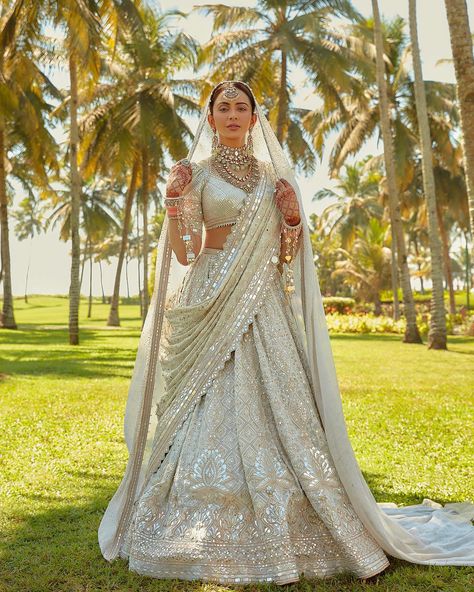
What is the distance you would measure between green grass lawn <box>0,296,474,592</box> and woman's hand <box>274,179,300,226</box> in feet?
5.09

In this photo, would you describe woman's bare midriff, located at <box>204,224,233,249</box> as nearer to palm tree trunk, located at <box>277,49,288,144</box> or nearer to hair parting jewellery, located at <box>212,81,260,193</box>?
hair parting jewellery, located at <box>212,81,260,193</box>

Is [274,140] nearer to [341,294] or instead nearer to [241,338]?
[241,338]

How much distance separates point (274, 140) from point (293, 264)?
620 mm

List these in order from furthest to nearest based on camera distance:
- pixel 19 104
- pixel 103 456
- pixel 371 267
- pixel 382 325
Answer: pixel 371 267, pixel 382 325, pixel 19 104, pixel 103 456

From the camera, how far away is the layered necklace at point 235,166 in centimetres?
328

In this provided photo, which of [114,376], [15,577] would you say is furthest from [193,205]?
[114,376]

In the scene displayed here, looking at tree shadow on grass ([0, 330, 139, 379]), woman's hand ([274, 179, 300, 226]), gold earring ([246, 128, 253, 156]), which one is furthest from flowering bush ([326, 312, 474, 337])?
woman's hand ([274, 179, 300, 226])

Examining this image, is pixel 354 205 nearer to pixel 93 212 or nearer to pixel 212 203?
pixel 93 212

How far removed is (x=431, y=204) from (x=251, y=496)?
45.9 ft

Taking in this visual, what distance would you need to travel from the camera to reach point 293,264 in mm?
3330

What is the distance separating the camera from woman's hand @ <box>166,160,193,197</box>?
10.2ft

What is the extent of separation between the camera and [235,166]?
3314 mm

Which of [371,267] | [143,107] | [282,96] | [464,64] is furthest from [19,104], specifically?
[371,267]

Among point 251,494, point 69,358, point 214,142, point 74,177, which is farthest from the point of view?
point 74,177
